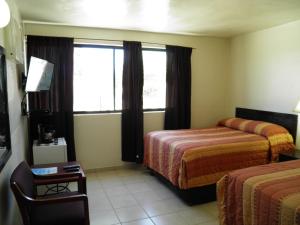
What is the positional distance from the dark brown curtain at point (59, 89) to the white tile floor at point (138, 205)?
2.81ft

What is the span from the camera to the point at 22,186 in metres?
1.81

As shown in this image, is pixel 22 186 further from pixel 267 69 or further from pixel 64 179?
pixel 267 69

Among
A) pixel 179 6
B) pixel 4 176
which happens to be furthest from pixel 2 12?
pixel 179 6

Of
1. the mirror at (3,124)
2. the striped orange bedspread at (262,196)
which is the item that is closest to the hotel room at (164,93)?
the striped orange bedspread at (262,196)

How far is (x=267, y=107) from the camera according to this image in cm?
401

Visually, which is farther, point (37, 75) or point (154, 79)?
point (154, 79)

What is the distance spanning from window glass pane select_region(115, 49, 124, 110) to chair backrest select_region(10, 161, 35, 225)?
2.26m

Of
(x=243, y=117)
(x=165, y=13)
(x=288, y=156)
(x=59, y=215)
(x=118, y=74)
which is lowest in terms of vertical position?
(x=59, y=215)

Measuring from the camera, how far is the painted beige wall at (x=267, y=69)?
357 cm

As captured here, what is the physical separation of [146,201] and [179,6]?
2389mm

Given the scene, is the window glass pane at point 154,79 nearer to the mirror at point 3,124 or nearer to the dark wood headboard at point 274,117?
the dark wood headboard at point 274,117

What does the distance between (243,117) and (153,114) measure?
162 centimetres

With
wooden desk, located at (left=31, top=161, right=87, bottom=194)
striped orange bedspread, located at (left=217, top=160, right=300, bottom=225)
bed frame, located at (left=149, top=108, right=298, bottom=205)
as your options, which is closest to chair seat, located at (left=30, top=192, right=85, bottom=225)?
wooden desk, located at (left=31, top=161, right=87, bottom=194)

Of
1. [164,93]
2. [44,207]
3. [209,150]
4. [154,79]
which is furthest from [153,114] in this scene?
[44,207]
